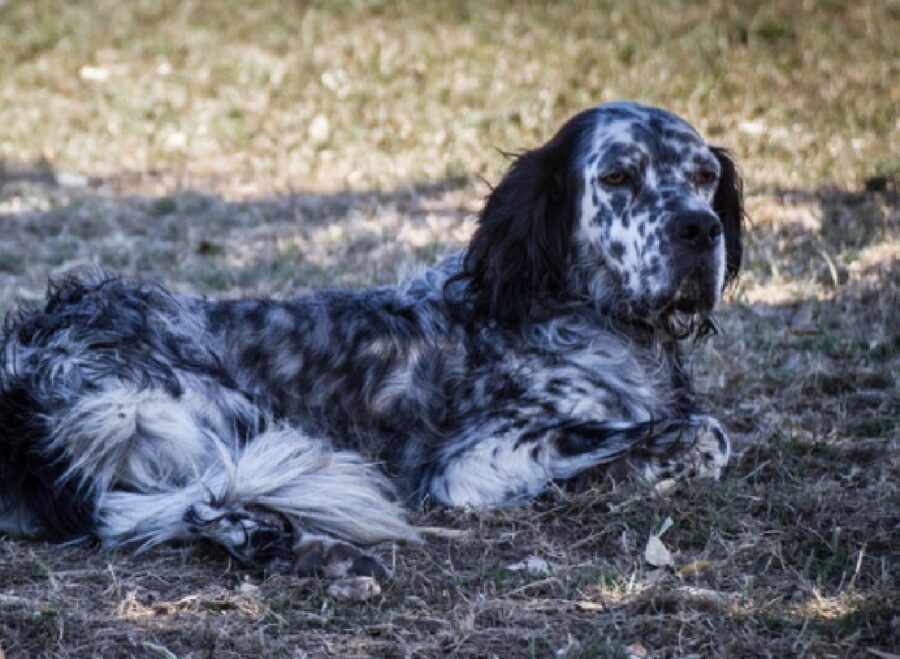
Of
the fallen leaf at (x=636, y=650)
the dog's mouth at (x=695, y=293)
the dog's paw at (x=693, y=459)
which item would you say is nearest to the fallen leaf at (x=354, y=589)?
the fallen leaf at (x=636, y=650)

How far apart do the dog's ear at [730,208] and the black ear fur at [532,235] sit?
21.8 inches

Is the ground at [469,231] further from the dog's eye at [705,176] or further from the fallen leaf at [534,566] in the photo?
the dog's eye at [705,176]

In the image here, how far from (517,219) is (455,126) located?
5.45 metres

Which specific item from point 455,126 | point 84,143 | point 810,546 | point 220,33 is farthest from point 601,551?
point 220,33

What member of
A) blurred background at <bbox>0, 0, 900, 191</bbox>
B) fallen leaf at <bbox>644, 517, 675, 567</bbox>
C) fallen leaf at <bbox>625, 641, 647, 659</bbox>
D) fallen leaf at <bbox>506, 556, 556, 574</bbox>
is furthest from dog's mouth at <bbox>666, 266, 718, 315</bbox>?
blurred background at <bbox>0, 0, 900, 191</bbox>

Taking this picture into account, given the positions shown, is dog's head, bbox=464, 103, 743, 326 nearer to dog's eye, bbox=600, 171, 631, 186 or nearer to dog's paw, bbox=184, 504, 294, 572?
dog's eye, bbox=600, 171, 631, 186

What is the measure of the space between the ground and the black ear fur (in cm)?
73

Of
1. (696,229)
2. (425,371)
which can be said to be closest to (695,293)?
(696,229)

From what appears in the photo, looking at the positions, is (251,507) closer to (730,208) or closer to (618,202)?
(618,202)

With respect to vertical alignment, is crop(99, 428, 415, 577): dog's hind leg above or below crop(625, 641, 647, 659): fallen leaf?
below

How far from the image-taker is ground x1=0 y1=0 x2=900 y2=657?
10.8 ft

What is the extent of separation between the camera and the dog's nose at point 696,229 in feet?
13.9

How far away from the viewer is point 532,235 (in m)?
4.54

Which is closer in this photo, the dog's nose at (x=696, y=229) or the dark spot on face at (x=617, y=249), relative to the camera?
the dog's nose at (x=696, y=229)
